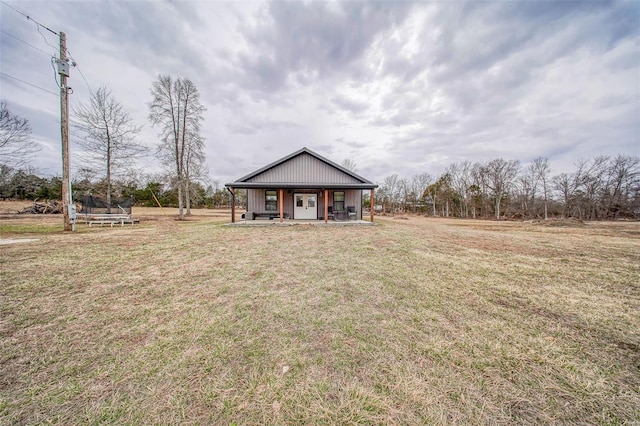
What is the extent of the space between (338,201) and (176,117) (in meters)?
15.3

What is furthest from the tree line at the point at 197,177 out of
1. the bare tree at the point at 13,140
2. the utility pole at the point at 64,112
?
the utility pole at the point at 64,112

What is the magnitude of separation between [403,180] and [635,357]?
4358cm

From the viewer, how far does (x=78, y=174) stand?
15820 mm

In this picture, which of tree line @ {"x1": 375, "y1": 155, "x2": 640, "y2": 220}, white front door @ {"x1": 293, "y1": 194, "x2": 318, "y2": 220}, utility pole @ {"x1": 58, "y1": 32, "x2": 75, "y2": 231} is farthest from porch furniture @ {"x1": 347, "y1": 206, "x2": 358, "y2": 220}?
tree line @ {"x1": 375, "y1": 155, "x2": 640, "y2": 220}

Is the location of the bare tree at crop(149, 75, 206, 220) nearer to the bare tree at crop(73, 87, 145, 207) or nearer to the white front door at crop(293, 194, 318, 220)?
the bare tree at crop(73, 87, 145, 207)

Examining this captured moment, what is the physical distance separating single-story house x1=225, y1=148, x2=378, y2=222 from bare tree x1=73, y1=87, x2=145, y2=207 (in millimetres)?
9699

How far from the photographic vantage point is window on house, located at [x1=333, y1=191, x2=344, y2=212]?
50.3 ft

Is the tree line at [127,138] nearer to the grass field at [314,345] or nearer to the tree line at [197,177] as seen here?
the tree line at [197,177]

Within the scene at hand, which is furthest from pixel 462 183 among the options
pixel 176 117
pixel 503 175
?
pixel 176 117

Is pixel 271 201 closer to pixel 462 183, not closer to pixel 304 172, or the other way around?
pixel 304 172

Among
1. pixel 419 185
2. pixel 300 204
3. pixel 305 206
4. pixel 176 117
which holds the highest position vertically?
pixel 176 117

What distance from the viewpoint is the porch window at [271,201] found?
1486 centimetres

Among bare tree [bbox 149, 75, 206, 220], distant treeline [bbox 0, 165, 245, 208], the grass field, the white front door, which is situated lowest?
the grass field

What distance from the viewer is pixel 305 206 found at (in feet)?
49.3
